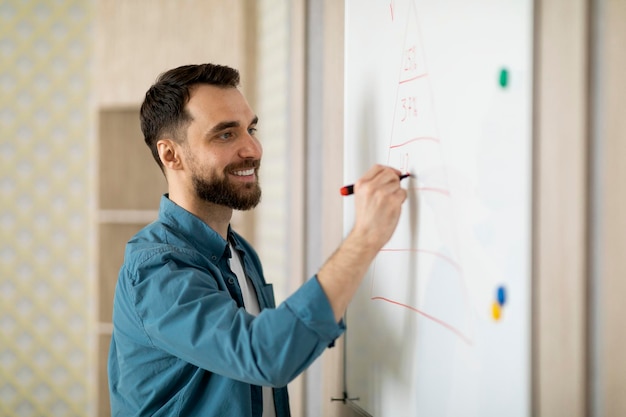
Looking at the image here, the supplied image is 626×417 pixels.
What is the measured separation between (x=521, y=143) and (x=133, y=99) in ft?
5.03

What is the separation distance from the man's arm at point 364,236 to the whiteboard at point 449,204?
0.09ft

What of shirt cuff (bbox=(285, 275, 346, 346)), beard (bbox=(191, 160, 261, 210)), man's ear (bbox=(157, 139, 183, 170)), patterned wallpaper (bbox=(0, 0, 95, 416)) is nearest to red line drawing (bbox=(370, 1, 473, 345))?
shirt cuff (bbox=(285, 275, 346, 346))

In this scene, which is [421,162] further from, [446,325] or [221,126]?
[221,126]

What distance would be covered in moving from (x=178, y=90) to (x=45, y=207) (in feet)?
4.97

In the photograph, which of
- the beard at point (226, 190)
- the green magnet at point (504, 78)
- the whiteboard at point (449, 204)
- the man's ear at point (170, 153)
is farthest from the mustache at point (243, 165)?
the green magnet at point (504, 78)

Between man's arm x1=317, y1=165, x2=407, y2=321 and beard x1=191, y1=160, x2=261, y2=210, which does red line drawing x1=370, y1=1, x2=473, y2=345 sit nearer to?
man's arm x1=317, y1=165, x2=407, y2=321

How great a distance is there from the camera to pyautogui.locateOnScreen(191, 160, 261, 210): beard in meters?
1.04

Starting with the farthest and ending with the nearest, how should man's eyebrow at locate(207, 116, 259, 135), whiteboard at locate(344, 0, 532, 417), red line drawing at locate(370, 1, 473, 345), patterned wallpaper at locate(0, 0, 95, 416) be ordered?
1. patterned wallpaper at locate(0, 0, 95, 416)
2. man's eyebrow at locate(207, 116, 259, 135)
3. red line drawing at locate(370, 1, 473, 345)
4. whiteboard at locate(344, 0, 532, 417)

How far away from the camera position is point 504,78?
0.60 meters

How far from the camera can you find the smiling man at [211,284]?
73 cm

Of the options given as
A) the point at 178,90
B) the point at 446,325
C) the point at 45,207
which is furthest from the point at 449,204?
the point at 45,207

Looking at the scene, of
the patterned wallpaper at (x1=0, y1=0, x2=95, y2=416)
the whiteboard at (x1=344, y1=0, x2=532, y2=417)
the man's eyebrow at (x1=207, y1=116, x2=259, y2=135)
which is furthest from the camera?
the patterned wallpaper at (x1=0, y1=0, x2=95, y2=416)

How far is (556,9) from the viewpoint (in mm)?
567

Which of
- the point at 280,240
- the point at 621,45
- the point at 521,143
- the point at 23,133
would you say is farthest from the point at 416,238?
the point at 23,133
